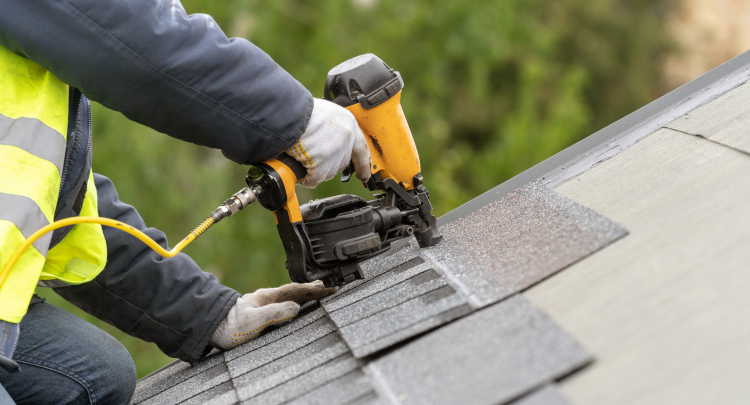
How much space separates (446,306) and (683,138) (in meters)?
1.07

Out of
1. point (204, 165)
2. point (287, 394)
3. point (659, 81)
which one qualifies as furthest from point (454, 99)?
point (287, 394)

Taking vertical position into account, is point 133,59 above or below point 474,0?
above

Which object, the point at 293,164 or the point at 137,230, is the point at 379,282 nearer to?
the point at 293,164

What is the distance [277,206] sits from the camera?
1.92m

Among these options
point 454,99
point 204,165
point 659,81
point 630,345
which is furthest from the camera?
point 659,81

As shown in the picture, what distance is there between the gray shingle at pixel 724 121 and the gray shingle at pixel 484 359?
93cm

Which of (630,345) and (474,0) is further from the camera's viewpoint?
(474,0)

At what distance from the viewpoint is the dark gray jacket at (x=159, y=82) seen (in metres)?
1.51

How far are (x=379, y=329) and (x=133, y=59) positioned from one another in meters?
0.94

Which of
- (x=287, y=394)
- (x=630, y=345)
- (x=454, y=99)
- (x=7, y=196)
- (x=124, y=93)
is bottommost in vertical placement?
(x=454, y=99)

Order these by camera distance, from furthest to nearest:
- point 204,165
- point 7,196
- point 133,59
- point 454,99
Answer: point 454,99, point 204,165, point 133,59, point 7,196

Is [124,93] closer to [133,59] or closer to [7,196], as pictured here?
[133,59]

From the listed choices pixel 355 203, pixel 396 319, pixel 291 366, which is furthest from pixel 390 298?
pixel 355 203

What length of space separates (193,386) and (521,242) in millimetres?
1109
